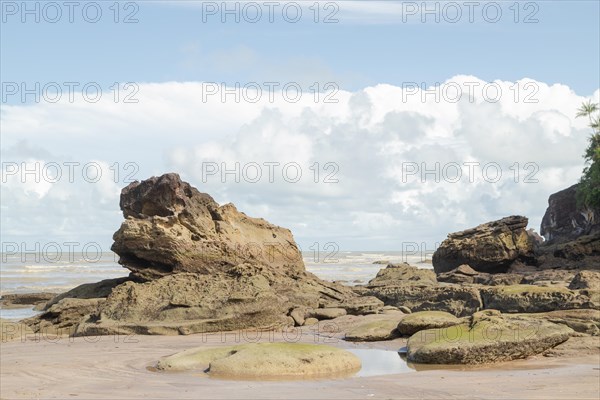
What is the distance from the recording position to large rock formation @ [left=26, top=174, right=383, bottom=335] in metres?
15.9

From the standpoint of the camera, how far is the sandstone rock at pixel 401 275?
22.8 metres

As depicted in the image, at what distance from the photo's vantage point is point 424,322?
1384cm

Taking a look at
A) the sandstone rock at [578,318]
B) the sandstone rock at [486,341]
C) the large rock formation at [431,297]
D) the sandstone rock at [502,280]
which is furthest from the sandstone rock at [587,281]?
the sandstone rock at [502,280]

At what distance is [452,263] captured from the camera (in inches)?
1296

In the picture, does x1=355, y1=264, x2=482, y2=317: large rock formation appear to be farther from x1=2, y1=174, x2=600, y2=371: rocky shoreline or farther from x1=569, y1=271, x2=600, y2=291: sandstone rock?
x1=569, y1=271, x2=600, y2=291: sandstone rock

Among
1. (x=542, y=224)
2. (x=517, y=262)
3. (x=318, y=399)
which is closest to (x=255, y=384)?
(x=318, y=399)

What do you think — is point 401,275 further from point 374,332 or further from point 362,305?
point 374,332

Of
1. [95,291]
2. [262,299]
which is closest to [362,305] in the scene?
[262,299]

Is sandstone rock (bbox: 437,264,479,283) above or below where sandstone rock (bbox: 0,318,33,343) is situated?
above

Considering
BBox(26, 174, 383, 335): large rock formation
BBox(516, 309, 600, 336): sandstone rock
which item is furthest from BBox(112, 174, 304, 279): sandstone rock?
BBox(516, 309, 600, 336): sandstone rock

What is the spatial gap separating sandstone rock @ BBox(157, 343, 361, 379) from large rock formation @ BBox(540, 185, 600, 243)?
42.1m

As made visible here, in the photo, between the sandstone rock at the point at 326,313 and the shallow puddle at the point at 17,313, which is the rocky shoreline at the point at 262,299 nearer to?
the sandstone rock at the point at 326,313

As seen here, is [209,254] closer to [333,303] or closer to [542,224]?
[333,303]

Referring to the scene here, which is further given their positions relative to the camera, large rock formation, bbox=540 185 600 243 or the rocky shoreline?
large rock formation, bbox=540 185 600 243
